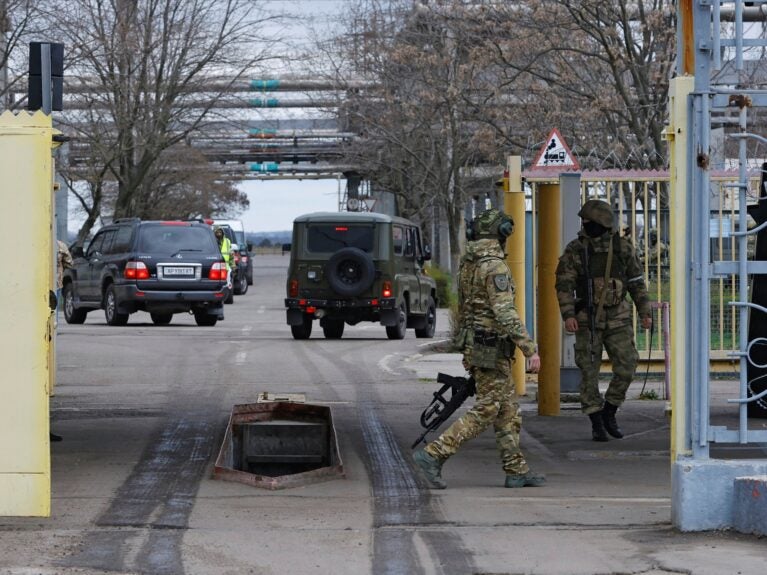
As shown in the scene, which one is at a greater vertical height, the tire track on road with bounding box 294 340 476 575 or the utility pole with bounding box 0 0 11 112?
the utility pole with bounding box 0 0 11 112

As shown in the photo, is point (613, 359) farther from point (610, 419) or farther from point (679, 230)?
point (679, 230)

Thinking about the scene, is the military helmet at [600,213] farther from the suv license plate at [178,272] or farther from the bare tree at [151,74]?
the bare tree at [151,74]

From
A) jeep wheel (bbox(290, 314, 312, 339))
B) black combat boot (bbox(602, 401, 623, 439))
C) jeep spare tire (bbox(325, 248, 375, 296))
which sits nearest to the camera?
black combat boot (bbox(602, 401, 623, 439))

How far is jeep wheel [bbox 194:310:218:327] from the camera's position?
27.4 meters

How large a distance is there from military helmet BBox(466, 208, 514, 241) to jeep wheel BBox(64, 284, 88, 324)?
1945 centimetres

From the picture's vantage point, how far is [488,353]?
928 centimetres

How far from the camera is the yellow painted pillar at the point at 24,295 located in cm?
809

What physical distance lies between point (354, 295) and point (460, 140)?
43.2 ft

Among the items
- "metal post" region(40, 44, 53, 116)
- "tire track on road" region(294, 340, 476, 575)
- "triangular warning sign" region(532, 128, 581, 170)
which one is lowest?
"tire track on road" region(294, 340, 476, 575)

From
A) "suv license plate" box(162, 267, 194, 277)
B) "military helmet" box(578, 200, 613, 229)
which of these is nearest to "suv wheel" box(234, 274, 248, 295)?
"suv license plate" box(162, 267, 194, 277)

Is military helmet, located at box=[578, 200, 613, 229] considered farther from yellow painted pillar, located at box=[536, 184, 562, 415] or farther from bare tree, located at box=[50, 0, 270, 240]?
bare tree, located at box=[50, 0, 270, 240]

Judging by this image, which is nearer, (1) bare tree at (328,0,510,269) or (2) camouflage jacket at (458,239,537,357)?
(2) camouflage jacket at (458,239,537,357)

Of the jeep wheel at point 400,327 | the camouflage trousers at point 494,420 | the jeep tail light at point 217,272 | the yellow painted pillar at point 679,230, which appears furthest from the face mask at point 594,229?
the jeep tail light at point 217,272

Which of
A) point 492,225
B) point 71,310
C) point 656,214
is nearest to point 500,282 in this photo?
point 492,225
